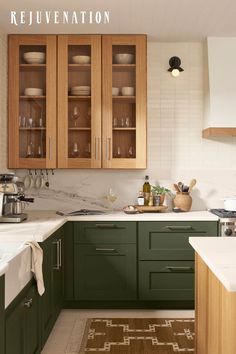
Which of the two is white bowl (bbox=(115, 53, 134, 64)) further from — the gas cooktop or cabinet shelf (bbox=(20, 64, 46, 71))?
the gas cooktop

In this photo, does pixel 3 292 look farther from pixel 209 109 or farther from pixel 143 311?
pixel 209 109

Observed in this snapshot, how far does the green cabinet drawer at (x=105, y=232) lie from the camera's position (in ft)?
13.4

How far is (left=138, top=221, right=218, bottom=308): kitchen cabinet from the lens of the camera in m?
4.07

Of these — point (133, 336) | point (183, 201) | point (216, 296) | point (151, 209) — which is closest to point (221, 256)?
point (216, 296)

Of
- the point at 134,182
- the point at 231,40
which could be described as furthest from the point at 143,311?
the point at 231,40

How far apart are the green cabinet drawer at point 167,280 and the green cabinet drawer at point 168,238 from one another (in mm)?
62

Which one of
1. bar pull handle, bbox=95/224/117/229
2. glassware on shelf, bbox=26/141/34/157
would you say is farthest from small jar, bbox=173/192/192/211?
glassware on shelf, bbox=26/141/34/157

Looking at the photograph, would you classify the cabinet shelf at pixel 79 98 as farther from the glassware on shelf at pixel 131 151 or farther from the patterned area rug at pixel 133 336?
the patterned area rug at pixel 133 336

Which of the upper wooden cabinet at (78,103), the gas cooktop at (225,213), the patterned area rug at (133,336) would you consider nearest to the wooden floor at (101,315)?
the patterned area rug at (133,336)

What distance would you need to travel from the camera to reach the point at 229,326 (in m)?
1.81

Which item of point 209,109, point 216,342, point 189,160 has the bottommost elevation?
point 216,342

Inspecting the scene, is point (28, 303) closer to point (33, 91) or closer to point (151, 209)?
point (151, 209)

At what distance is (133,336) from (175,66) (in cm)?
255

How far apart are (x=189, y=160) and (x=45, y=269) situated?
209 cm
